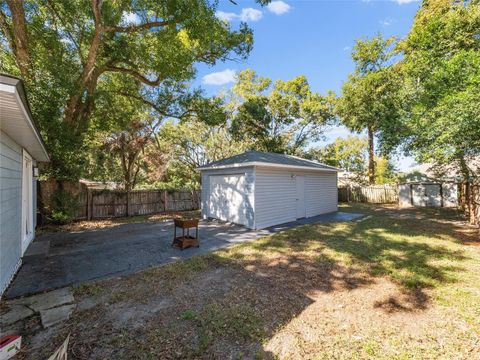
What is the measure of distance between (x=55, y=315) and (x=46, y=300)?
62cm

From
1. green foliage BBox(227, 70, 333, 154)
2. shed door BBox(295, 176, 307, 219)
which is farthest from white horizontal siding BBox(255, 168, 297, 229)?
green foliage BBox(227, 70, 333, 154)

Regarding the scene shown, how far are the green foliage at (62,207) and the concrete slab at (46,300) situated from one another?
262 inches

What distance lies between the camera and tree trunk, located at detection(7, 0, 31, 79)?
7.66 m

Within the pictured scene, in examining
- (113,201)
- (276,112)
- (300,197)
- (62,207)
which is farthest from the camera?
(276,112)

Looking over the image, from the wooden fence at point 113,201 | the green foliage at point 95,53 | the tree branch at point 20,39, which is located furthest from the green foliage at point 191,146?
the tree branch at point 20,39

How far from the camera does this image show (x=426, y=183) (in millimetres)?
15984

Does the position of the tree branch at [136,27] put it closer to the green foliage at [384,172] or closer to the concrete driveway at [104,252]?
the concrete driveway at [104,252]

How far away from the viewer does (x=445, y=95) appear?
732cm

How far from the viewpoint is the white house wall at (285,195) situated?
8.67 m

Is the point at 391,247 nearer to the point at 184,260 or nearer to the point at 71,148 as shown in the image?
the point at 184,260

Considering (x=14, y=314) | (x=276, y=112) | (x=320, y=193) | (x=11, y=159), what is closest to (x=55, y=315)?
(x=14, y=314)

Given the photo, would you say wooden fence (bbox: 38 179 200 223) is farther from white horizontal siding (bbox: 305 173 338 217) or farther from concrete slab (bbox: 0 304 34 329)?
concrete slab (bbox: 0 304 34 329)

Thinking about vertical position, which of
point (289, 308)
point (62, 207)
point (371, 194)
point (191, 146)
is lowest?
point (289, 308)

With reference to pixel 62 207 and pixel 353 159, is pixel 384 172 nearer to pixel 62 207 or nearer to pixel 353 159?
pixel 353 159
